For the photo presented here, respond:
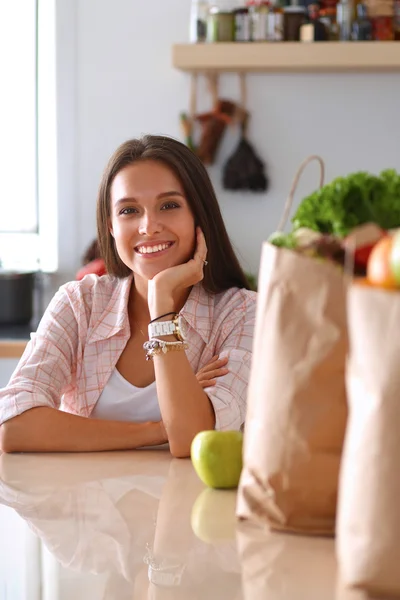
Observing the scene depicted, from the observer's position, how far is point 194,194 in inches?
69.4

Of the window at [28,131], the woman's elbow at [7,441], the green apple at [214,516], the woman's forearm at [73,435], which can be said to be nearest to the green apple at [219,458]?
the green apple at [214,516]

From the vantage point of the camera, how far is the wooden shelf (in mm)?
3129

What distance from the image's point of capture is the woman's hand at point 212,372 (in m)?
1.58

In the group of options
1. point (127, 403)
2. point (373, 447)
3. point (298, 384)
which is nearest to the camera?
point (373, 447)

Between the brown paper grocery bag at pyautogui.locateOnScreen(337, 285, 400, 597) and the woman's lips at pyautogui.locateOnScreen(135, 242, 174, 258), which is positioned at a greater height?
the brown paper grocery bag at pyautogui.locateOnScreen(337, 285, 400, 597)

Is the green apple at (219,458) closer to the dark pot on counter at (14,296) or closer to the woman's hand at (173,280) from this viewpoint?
the woman's hand at (173,280)

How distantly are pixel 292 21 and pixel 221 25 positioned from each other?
251 millimetres

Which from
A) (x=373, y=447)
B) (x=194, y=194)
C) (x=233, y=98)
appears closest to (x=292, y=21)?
(x=233, y=98)

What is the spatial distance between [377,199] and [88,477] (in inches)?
22.7

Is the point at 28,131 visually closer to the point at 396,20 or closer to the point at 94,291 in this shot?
the point at 396,20

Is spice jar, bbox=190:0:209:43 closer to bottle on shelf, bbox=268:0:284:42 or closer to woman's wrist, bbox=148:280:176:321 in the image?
bottle on shelf, bbox=268:0:284:42

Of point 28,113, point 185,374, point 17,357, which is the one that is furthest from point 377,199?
point 28,113

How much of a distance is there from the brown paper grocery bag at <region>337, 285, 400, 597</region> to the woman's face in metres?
1.01

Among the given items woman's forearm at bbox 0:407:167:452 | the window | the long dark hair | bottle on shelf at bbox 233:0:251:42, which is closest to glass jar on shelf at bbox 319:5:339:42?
bottle on shelf at bbox 233:0:251:42
